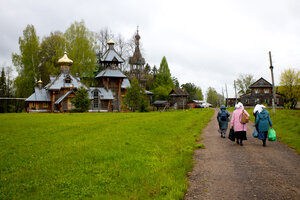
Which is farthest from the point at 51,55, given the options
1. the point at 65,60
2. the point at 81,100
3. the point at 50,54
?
the point at 81,100

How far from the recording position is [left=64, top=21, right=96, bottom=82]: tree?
4906 cm

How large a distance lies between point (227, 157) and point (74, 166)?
502 cm

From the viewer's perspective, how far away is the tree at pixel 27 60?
47125mm

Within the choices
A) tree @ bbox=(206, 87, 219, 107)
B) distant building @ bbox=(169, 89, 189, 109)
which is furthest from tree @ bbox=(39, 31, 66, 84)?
tree @ bbox=(206, 87, 219, 107)

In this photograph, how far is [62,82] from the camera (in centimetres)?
4212

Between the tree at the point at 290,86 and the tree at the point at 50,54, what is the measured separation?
147ft

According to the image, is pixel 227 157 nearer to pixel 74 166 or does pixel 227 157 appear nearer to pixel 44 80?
pixel 74 166

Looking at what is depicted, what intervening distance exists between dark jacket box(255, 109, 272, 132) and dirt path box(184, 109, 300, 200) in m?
1.10

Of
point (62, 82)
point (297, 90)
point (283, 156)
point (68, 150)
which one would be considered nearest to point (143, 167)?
point (68, 150)

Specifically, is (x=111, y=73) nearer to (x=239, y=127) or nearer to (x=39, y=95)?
(x=39, y=95)

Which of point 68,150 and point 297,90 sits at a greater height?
point 297,90

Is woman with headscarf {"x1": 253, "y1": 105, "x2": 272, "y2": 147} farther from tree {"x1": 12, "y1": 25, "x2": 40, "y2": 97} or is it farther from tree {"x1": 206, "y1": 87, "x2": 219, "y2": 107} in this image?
tree {"x1": 206, "y1": 87, "x2": 219, "y2": 107}

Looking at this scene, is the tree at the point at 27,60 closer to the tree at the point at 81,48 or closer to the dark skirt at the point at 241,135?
the tree at the point at 81,48

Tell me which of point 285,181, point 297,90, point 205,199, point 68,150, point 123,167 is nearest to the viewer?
point 205,199
